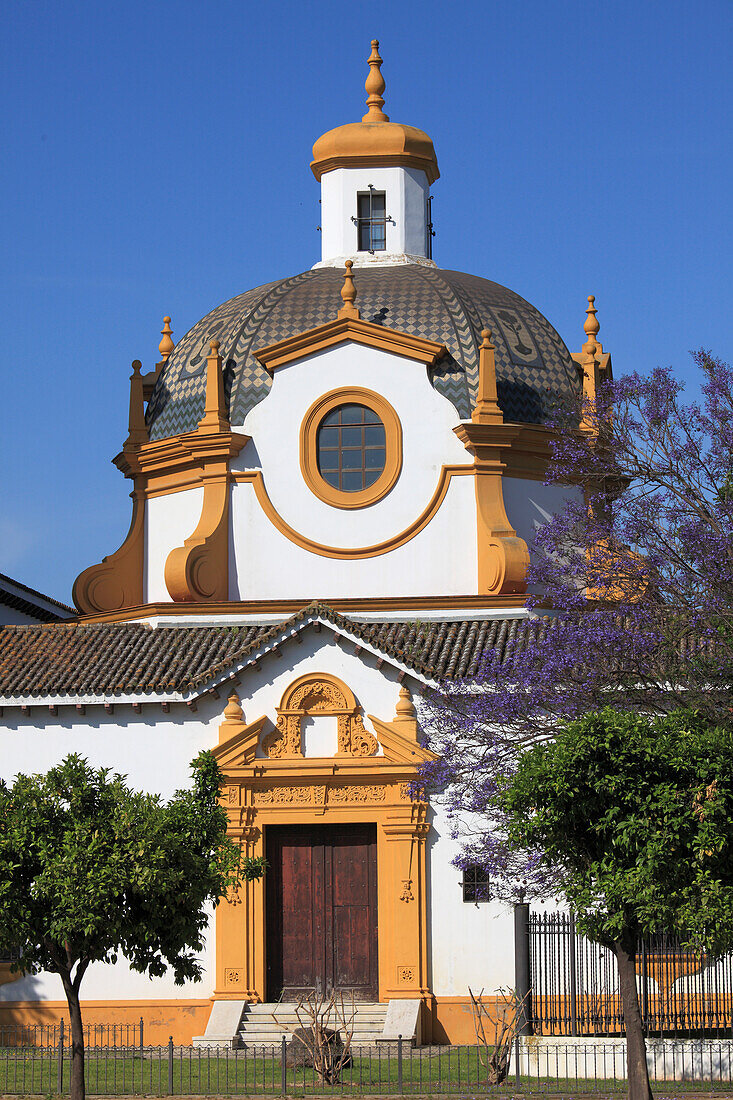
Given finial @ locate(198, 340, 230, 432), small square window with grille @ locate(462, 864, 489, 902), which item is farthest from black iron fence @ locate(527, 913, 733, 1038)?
finial @ locate(198, 340, 230, 432)

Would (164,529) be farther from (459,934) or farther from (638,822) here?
(638,822)

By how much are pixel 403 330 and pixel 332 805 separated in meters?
9.87

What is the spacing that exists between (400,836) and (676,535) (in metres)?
7.05

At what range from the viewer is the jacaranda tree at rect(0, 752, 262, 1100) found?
17859 mm

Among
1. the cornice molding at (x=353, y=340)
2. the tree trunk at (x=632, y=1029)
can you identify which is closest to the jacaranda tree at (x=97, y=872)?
the tree trunk at (x=632, y=1029)

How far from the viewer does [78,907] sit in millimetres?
17688

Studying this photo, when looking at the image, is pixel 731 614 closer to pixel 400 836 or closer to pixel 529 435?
pixel 400 836

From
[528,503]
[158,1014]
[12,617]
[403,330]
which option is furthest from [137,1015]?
[403,330]

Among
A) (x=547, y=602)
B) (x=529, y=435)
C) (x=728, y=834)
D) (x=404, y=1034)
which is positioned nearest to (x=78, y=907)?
(x=728, y=834)

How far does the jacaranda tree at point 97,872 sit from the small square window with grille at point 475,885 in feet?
27.4

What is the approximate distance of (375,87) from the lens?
38000mm

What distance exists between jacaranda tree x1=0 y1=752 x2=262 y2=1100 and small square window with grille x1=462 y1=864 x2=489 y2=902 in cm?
836

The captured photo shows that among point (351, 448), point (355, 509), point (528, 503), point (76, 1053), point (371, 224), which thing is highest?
point (371, 224)

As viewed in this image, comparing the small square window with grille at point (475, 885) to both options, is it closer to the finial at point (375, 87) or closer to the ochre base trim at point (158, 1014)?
the ochre base trim at point (158, 1014)
